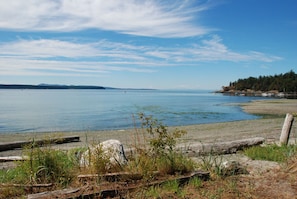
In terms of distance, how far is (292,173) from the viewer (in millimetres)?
6262

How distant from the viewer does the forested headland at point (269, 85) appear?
4852 inches

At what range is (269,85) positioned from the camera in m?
141

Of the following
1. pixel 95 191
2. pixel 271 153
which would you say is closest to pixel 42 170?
pixel 95 191

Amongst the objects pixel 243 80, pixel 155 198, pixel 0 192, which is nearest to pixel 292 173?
pixel 155 198

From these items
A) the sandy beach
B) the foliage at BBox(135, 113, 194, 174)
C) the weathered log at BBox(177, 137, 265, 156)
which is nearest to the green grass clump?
the weathered log at BBox(177, 137, 265, 156)

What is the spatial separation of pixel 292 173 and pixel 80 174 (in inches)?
173

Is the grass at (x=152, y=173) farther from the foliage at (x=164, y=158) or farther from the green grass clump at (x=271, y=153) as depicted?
the green grass clump at (x=271, y=153)

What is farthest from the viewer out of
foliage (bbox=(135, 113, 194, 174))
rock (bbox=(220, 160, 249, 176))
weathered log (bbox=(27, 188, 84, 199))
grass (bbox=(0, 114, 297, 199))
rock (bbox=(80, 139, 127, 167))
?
rock (bbox=(220, 160, 249, 176))

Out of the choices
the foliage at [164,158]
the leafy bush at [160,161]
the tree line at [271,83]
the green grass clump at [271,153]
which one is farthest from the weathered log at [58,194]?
the tree line at [271,83]

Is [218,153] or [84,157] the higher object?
[84,157]

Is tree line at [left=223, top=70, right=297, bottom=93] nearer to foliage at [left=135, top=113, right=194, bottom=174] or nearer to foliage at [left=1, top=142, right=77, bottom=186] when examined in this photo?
foliage at [left=135, top=113, right=194, bottom=174]

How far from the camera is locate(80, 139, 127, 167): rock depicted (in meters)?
5.83

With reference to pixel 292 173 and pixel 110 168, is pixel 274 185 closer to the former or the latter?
pixel 292 173

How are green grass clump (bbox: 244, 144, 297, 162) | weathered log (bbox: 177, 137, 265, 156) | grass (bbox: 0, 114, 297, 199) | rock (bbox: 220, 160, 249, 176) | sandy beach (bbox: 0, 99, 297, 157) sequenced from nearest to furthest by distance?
1. grass (bbox: 0, 114, 297, 199)
2. rock (bbox: 220, 160, 249, 176)
3. green grass clump (bbox: 244, 144, 297, 162)
4. weathered log (bbox: 177, 137, 265, 156)
5. sandy beach (bbox: 0, 99, 297, 157)
